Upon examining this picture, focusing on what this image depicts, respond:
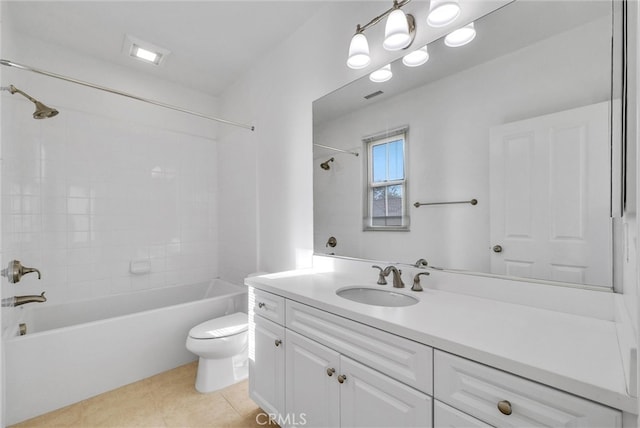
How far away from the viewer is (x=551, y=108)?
106 centimetres

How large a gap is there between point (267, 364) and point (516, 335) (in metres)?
1.19

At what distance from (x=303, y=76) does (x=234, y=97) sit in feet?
3.91

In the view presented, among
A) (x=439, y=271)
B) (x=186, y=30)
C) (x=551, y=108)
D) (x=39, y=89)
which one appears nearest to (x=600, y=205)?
(x=551, y=108)

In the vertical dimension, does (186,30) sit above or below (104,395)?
above

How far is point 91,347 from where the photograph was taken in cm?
191

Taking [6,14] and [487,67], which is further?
[6,14]

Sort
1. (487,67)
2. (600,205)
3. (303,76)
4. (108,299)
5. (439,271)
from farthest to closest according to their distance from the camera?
(108,299)
(303,76)
(439,271)
(487,67)
(600,205)

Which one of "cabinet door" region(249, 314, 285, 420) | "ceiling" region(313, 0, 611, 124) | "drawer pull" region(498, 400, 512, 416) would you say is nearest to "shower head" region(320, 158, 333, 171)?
"ceiling" region(313, 0, 611, 124)

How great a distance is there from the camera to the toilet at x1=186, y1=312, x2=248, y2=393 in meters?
1.92

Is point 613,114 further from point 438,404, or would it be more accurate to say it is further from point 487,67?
point 438,404

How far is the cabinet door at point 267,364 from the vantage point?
1.44 metres

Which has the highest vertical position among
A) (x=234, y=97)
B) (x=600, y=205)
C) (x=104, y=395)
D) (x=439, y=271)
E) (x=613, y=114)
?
(x=234, y=97)

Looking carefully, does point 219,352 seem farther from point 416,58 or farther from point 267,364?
point 416,58

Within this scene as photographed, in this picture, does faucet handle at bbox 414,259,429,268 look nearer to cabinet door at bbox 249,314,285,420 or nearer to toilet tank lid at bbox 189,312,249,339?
cabinet door at bbox 249,314,285,420
